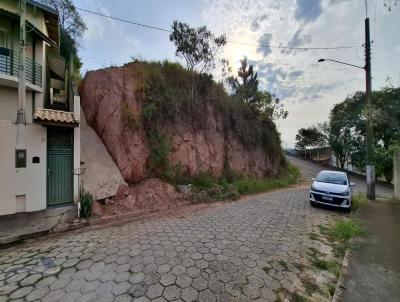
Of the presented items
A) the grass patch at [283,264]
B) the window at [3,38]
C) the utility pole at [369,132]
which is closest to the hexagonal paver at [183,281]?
the grass patch at [283,264]

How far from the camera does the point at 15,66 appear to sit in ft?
23.2

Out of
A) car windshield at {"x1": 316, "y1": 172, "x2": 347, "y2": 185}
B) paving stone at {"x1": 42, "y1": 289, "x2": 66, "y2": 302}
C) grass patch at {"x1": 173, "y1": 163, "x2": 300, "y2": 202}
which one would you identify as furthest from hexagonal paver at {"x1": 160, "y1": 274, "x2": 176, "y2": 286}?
car windshield at {"x1": 316, "y1": 172, "x2": 347, "y2": 185}

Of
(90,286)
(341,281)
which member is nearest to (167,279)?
(90,286)

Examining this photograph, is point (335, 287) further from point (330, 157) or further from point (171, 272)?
point (330, 157)

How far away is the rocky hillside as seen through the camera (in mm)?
9234

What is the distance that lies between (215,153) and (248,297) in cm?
973

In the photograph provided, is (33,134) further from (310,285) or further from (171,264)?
(310,285)

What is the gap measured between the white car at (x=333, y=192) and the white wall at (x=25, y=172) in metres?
10.5

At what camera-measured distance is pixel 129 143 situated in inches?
361

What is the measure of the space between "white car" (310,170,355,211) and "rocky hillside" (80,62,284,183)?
519cm

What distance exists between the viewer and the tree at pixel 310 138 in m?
30.7

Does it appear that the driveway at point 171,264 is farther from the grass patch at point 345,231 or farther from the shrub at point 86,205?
the shrub at point 86,205

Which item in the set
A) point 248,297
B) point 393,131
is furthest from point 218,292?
point 393,131

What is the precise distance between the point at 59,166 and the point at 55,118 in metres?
1.72
